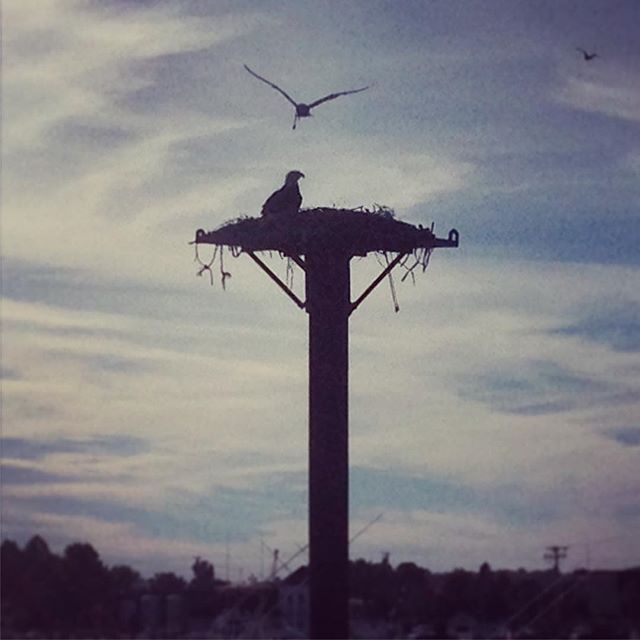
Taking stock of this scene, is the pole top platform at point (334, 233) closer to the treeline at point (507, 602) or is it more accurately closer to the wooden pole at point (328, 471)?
the wooden pole at point (328, 471)

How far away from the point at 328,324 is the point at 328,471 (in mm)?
2389

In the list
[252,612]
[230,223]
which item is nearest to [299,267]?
[230,223]

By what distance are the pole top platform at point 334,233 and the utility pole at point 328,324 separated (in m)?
0.02

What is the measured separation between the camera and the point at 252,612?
50.3 meters

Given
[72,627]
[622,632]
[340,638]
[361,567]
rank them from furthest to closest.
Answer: [361,567] → [72,627] → [622,632] → [340,638]

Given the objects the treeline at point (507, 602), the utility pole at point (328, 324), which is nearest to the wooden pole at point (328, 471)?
the utility pole at point (328, 324)

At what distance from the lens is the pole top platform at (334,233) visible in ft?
93.5

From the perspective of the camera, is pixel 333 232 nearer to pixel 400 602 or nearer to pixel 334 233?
pixel 334 233

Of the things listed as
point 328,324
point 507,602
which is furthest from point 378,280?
point 507,602

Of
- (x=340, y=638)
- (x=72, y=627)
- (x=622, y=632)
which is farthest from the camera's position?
(x=72, y=627)

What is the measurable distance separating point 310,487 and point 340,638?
238 cm

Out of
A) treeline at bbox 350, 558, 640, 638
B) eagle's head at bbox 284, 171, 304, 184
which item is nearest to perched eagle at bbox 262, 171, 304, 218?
eagle's head at bbox 284, 171, 304, 184

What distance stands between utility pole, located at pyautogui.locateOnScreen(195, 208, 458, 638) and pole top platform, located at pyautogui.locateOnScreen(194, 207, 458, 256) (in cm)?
2

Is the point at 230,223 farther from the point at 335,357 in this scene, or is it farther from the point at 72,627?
the point at 72,627
